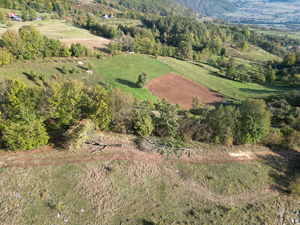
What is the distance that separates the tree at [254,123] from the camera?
104 feet

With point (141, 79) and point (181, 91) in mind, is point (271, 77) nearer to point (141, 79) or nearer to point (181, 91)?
point (181, 91)

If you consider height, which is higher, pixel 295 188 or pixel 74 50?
pixel 74 50

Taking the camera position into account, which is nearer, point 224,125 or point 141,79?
point 224,125

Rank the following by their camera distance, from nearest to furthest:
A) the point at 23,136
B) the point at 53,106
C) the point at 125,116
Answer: the point at 23,136, the point at 53,106, the point at 125,116

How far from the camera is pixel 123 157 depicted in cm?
2592

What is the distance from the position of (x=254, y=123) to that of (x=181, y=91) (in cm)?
4645

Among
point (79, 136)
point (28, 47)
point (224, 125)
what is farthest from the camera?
point (28, 47)

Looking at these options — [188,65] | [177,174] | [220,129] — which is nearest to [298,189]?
[220,129]

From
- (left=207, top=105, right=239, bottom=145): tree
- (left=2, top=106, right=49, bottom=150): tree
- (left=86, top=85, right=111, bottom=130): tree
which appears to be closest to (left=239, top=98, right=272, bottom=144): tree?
(left=207, top=105, right=239, bottom=145): tree

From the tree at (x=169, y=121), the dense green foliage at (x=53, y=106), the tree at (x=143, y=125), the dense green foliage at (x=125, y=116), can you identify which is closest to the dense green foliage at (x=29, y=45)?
the dense green foliage at (x=53, y=106)

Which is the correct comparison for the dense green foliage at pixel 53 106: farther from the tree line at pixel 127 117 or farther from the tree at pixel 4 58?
the tree at pixel 4 58

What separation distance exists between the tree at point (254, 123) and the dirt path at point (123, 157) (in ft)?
9.90

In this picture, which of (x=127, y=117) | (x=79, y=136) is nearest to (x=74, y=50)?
(x=127, y=117)

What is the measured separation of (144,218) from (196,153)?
14.1 metres
